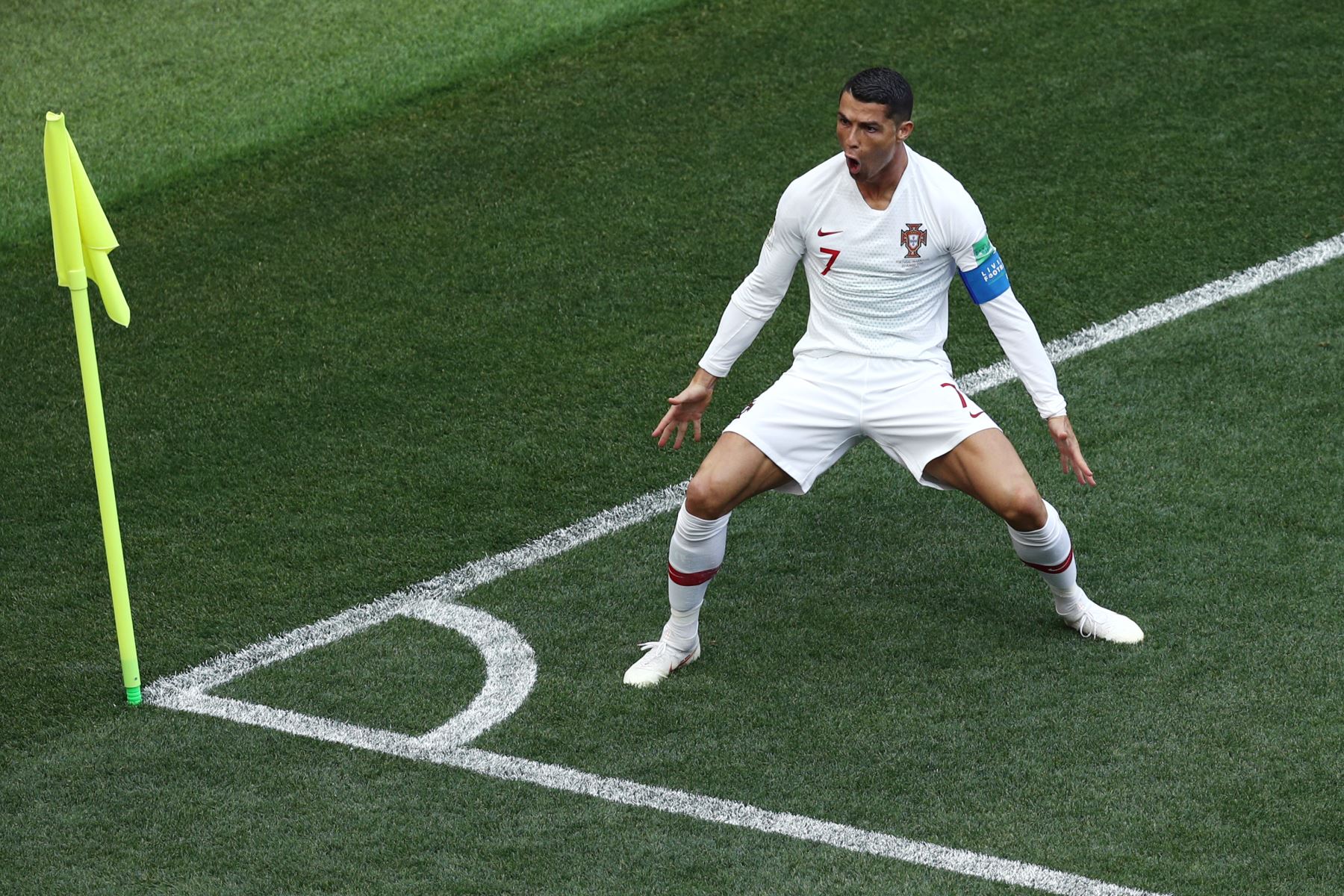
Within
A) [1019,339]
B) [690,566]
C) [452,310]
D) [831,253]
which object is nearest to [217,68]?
[452,310]

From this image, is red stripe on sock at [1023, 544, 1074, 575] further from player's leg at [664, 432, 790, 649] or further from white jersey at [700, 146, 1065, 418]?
player's leg at [664, 432, 790, 649]

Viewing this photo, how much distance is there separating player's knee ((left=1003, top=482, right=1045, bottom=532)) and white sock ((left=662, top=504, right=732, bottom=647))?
873mm

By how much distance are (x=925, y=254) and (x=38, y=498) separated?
3.61m

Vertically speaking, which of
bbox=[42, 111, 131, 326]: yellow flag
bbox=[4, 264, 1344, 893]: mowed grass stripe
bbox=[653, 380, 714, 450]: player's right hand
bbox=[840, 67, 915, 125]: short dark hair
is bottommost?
bbox=[4, 264, 1344, 893]: mowed grass stripe

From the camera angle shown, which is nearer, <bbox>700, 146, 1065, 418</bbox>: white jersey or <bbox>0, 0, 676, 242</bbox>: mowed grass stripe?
<bbox>700, 146, 1065, 418</bbox>: white jersey

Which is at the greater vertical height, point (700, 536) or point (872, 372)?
point (872, 372)

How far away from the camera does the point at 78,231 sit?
5047mm

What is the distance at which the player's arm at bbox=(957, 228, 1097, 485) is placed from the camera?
17.1 feet

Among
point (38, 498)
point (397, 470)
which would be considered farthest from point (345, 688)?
point (38, 498)

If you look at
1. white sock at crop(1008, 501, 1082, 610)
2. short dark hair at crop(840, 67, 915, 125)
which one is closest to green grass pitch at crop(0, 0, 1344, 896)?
white sock at crop(1008, 501, 1082, 610)

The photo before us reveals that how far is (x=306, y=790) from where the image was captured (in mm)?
4945

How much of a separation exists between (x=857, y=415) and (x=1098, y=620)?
42.2 inches

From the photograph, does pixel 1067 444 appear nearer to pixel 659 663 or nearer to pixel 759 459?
pixel 759 459

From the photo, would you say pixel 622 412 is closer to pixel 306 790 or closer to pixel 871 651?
pixel 871 651
